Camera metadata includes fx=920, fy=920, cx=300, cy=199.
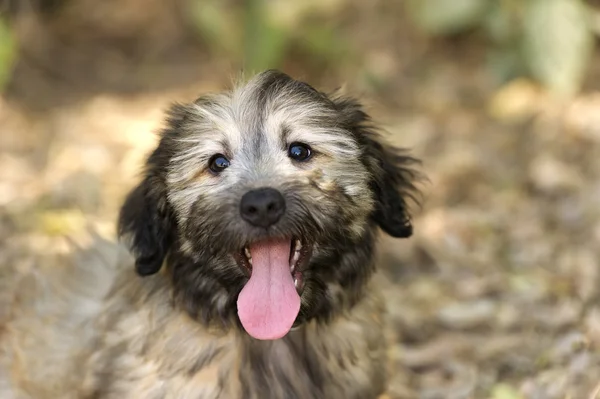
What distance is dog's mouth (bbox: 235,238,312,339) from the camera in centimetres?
311

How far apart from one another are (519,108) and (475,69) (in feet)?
3.27

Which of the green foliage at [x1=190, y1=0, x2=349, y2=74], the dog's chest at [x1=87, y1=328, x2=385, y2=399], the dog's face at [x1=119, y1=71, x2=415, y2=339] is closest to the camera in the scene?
the dog's face at [x1=119, y1=71, x2=415, y2=339]

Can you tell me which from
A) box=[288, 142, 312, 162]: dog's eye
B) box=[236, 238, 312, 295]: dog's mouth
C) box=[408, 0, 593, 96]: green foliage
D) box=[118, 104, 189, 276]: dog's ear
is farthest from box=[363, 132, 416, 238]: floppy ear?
box=[408, 0, 593, 96]: green foliage

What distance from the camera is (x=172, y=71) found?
7.99 metres

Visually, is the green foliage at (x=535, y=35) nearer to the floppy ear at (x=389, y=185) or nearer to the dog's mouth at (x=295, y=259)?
the floppy ear at (x=389, y=185)

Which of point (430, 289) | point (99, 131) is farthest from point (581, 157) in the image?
point (99, 131)

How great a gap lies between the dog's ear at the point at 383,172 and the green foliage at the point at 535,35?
9.70ft

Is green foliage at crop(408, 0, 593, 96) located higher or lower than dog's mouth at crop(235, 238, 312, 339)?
higher

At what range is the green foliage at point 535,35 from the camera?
20.3ft

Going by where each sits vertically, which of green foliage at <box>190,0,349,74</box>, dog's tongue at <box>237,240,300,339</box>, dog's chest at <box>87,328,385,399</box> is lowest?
dog's chest at <box>87,328,385,399</box>

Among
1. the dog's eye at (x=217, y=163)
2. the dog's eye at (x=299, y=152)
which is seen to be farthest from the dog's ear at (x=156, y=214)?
the dog's eye at (x=299, y=152)

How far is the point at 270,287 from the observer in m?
3.11

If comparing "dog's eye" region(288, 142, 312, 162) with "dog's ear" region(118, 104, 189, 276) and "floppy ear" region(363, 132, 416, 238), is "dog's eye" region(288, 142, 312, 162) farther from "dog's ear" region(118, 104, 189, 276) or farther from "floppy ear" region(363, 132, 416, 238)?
"dog's ear" region(118, 104, 189, 276)

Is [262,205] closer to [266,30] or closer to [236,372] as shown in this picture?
[236,372]
